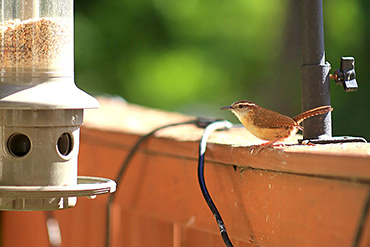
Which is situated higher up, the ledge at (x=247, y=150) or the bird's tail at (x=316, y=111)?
the bird's tail at (x=316, y=111)

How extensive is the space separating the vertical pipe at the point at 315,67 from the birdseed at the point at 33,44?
0.80 meters

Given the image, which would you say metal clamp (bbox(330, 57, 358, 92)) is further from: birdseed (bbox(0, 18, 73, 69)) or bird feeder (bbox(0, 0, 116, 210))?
birdseed (bbox(0, 18, 73, 69))

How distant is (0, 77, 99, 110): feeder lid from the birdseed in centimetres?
8

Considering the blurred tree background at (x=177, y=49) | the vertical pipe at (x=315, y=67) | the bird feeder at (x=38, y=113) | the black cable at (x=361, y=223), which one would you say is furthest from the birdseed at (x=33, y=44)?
the blurred tree background at (x=177, y=49)

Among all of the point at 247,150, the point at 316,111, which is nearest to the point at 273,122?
the point at 316,111

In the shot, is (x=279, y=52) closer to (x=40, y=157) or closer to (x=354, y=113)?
(x=354, y=113)

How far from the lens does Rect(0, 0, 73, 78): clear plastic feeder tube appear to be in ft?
7.51

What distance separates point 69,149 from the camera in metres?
2.35

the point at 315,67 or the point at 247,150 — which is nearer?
the point at 247,150

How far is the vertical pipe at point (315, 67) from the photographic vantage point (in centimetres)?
207

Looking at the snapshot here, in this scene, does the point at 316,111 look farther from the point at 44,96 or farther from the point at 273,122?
the point at 44,96

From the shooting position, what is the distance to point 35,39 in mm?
2344

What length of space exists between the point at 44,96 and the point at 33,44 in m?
0.24

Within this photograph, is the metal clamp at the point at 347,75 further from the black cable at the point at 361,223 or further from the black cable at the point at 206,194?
the black cable at the point at 361,223
